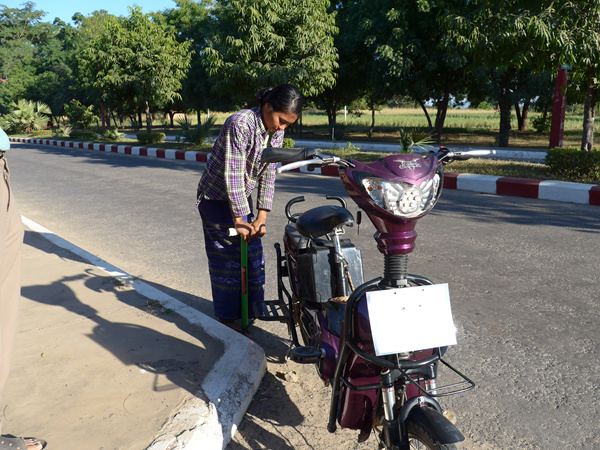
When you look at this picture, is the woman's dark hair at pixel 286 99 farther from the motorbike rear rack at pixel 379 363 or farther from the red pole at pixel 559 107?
the red pole at pixel 559 107

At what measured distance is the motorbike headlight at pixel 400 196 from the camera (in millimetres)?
1620

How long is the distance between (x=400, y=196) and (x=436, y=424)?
679 millimetres

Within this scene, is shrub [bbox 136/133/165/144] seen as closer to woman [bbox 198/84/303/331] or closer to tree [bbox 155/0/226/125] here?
tree [bbox 155/0/226/125]

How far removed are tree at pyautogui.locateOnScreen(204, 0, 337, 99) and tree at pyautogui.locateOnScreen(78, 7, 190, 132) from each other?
540 cm

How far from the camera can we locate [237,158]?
2.77 meters

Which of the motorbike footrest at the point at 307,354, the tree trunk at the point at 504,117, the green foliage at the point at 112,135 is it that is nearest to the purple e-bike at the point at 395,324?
the motorbike footrest at the point at 307,354

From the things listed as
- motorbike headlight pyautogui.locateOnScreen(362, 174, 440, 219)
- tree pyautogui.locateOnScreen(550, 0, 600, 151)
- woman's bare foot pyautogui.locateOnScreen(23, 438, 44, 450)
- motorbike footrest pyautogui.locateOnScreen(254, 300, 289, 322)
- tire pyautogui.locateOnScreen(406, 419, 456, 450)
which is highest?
tree pyautogui.locateOnScreen(550, 0, 600, 151)

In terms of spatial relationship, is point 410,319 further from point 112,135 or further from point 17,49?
point 17,49

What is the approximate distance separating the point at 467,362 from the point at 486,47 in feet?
23.4

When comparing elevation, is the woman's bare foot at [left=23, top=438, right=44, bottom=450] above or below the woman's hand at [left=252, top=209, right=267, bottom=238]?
below

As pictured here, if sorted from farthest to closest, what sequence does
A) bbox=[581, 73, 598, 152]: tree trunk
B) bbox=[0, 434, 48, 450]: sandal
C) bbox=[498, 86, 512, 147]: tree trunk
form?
1. bbox=[498, 86, 512, 147]: tree trunk
2. bbox=[581, 73, 598, 152]: tree trunk
3. bbox=[0, 434, 48, 450]: sandal

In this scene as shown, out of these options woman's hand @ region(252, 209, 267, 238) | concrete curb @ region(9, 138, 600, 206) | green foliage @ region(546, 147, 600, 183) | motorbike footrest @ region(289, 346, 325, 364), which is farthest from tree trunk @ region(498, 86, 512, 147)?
motorbike footrest @ region(289, 346, 325, 364)

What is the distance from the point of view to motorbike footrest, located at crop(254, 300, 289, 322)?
3.01 m

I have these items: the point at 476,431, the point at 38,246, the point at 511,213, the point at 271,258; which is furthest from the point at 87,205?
the point at 476,431
